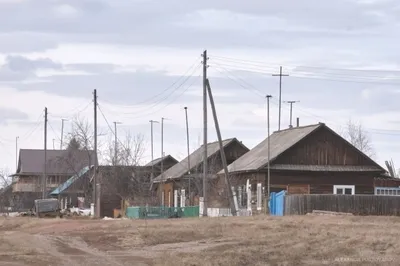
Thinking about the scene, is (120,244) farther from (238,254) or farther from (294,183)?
(294,183)

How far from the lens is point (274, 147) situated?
5894 cm

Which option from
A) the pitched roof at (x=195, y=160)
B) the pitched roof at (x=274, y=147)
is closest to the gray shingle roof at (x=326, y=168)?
the pitched roof at (x=274, y=147)

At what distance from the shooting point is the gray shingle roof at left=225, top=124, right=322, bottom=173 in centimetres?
5634

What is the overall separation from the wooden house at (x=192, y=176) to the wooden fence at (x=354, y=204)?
962 inches

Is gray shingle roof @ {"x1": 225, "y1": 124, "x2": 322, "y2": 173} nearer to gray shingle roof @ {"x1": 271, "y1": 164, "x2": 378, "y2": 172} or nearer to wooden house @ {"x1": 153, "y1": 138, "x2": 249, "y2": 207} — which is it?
gray shingle roof @ {"x1": 271, "y1": 164, "x2": 378, "y2": 172}

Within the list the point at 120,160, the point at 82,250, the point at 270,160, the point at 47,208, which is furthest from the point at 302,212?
the point at 120,160

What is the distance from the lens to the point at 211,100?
154 ft

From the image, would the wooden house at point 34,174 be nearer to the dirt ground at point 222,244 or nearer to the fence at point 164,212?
the fence at point 164,212

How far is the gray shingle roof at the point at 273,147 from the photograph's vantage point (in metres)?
56.3

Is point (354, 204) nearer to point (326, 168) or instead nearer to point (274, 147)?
point (326, 168)

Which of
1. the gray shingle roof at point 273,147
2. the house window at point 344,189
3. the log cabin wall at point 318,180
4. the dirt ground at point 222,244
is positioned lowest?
the dirt ground at point 222,244

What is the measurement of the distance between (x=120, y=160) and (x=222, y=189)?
34971 millimetres

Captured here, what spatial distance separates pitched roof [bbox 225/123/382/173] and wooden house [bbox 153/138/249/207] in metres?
5.02

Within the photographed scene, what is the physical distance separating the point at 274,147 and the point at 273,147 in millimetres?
255
